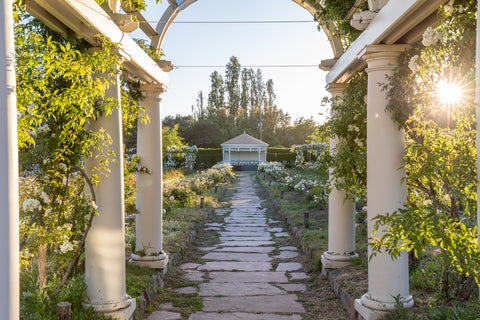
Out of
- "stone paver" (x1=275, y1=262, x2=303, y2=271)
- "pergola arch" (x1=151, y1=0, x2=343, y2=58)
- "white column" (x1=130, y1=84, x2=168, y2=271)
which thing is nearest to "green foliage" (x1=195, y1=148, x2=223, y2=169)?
"stone paver" (x1=275, y1=262, x2=303, y2=271)

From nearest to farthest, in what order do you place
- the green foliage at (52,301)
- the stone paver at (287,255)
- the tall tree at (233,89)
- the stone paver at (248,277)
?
the green foliage at (52,301) → the stone paver at (248,277) → the stone paver at (287,255) → the tall tree at (233,89)

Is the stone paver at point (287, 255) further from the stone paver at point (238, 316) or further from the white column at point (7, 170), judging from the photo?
the white column at point (7, 170)

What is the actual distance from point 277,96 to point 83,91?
5580 centimetres

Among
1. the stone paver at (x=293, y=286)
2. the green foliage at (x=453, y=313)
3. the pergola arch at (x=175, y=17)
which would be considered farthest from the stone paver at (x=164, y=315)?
the pergola arch at (x=175, y=17)

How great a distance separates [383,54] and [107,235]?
2702 mm

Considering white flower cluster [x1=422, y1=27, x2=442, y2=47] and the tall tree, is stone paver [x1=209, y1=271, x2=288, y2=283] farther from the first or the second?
the tall tree

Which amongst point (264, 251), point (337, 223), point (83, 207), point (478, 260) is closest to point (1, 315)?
point (83, 207)

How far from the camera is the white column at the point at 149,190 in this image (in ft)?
16.7

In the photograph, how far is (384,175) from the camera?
340 centimetres

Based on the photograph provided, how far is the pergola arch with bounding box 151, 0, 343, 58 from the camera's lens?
4984mm

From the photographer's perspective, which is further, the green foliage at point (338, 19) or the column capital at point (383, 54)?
the green foliage at point (338, 19)

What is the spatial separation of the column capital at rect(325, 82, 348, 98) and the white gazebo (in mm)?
30340

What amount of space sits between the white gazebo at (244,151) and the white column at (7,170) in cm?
3371

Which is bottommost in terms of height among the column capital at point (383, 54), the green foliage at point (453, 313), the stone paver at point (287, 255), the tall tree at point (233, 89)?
the stone paver at point (287, 255)
